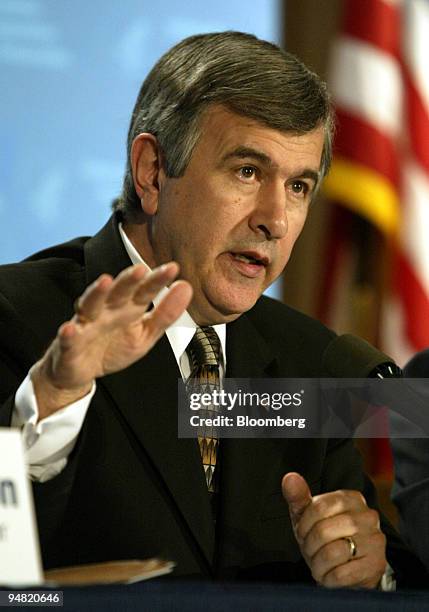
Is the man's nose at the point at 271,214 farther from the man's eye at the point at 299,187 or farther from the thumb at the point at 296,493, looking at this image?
the thumb at the point at 296,493

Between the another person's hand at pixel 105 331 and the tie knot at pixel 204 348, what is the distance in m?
0.49

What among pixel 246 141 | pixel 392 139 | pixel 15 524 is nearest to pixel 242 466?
pixel 246 141

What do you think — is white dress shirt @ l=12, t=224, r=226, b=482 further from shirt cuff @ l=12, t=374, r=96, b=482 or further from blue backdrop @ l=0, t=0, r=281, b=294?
blue backdrop @ l=0, t=0, r=281, b=294

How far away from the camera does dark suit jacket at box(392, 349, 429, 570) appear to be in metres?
1.80

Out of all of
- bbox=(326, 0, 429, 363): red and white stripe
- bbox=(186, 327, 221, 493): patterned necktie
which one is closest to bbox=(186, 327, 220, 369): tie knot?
bbox=(186, 327, 221, 493): patterned necktie

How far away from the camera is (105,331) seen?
43.6 inches

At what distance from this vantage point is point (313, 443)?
1710mm

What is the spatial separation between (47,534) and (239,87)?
78cm

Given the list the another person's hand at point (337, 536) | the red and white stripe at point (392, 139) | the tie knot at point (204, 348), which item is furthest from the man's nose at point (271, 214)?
the red and white stripe at point (392, 139)

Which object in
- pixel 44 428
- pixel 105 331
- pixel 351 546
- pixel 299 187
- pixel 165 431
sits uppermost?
pixel 299 187

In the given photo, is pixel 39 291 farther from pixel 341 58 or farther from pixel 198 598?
pixel 341 58

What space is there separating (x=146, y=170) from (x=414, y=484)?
31.0 inches

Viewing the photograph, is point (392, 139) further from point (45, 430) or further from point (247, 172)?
point (45, 430)

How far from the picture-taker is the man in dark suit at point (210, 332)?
1.41 metres
